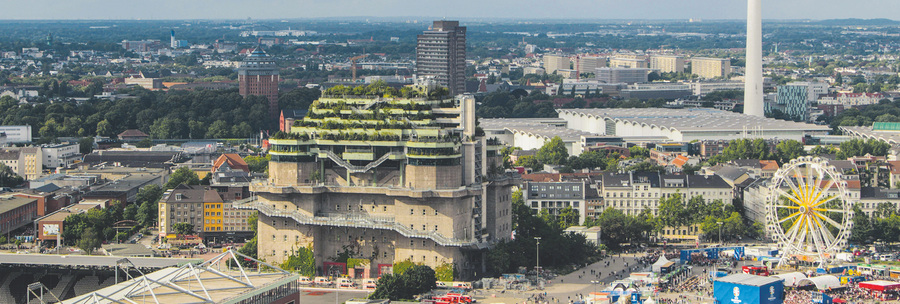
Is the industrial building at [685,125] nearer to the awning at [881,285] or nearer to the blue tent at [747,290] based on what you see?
the awning at [881,285]

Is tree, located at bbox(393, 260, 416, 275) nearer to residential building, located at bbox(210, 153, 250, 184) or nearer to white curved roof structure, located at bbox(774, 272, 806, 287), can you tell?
white curved roof structure, located at bbox(774, 272, 806, 287)

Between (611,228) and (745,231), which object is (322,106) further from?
(745,231)

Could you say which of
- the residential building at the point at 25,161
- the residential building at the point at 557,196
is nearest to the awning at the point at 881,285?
the residential building at the point at 557,196

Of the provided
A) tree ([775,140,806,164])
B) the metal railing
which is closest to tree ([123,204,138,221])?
the metal railing

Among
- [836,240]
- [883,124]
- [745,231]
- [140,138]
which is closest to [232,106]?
[140,138]

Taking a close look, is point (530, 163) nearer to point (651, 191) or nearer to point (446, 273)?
point (651, 191)

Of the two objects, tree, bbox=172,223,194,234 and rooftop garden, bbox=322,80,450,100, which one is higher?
rooftop garden, bbox=322,80,450,100
